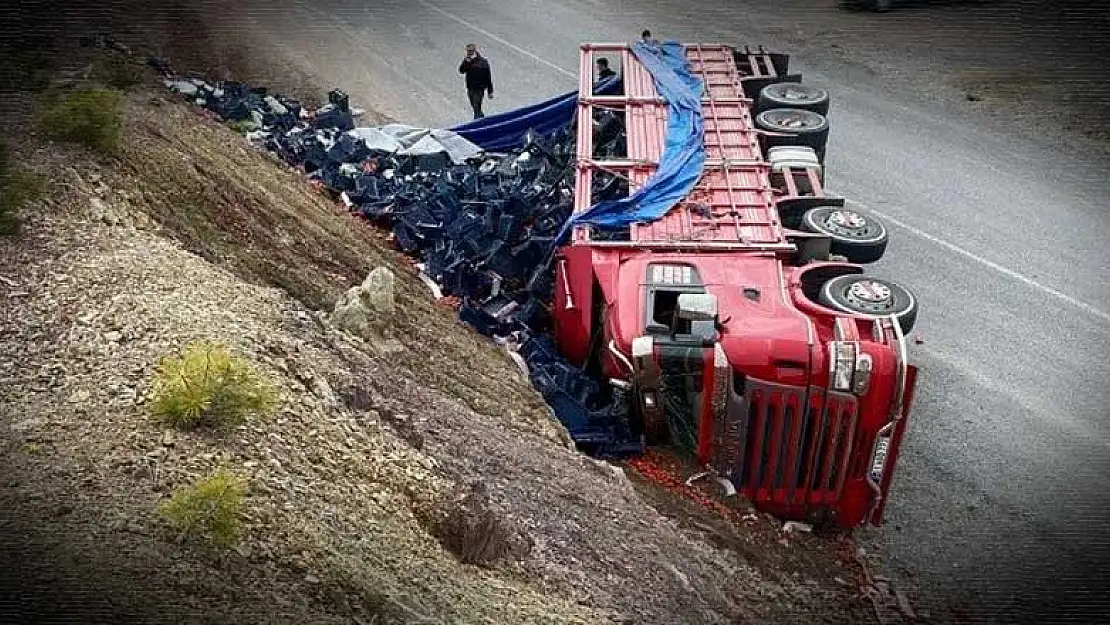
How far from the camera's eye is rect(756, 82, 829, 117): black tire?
11742mm

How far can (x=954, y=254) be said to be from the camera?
11.5 metres

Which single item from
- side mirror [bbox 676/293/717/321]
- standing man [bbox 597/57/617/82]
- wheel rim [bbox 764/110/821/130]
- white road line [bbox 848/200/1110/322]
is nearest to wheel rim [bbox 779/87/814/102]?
wheel rim [bbox 764/110/821/130]

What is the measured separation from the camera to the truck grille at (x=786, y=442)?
7.00 m

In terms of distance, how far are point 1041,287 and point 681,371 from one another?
18.3ft

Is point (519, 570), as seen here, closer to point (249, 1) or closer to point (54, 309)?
point (54, 309)

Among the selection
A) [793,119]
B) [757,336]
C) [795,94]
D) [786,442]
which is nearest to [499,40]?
[795,94]

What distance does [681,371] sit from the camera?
7.25 meters

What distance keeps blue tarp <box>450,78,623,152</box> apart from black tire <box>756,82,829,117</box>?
228 cm

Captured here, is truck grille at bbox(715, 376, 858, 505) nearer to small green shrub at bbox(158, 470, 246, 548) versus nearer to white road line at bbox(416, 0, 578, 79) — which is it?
small green shrub at bbox(158, 470, 246, 548)

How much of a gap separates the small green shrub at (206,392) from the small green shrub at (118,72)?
6.55m

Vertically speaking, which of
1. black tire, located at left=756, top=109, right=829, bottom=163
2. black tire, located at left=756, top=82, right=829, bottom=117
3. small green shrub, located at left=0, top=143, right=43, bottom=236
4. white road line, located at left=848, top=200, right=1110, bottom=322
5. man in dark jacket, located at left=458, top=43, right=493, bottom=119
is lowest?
white road line, located at left=848, top=200, right=1110, bottom=322

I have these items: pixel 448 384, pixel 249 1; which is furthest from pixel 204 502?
pixel 249 1

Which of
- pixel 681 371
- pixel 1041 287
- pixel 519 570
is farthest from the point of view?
pixel 1041 287

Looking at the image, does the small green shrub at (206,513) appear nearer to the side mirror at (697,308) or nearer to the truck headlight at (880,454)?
the side mirror at (697,308)
